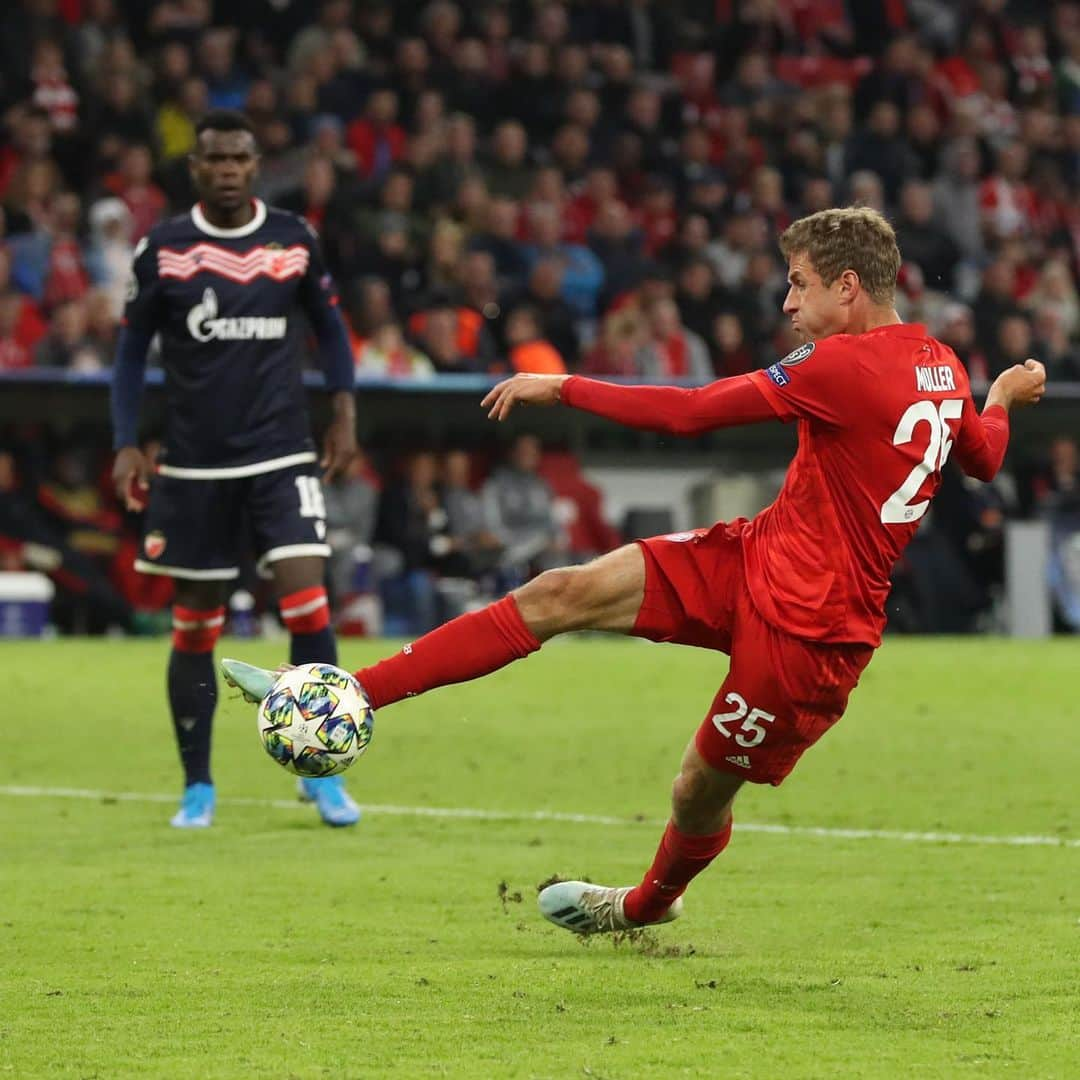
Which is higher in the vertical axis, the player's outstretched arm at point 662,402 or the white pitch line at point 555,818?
the player's outstretched arm at point 662,402

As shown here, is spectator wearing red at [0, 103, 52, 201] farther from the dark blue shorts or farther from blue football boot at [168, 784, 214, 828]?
blue football boot at [168, 784, 214, 828]

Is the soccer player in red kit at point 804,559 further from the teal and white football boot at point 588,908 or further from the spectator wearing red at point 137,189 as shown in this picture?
the spectator wearing red at point 137,189

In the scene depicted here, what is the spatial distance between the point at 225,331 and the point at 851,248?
3392mm

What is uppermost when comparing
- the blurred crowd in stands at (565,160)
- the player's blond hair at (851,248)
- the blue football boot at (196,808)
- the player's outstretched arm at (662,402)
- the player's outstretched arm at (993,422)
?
the player's blond hair at (851,248)

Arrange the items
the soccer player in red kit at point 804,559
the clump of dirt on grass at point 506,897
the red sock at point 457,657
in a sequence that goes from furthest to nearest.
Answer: the clump of dirt on grass at point 506,897, the red sock at point 457,657, the soccer player in red kit at point 804,559

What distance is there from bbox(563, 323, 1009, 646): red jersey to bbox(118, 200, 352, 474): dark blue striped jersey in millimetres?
3101

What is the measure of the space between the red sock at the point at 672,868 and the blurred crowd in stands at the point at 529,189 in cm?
1063

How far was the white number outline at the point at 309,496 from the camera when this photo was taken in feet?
26.8

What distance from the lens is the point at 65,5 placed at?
19719 millimetres

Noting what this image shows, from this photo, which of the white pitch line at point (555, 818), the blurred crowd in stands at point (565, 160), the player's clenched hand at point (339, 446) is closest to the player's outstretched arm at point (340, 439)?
the player's clenched hand at point (339, 446)

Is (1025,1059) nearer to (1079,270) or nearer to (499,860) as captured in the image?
(499,860)

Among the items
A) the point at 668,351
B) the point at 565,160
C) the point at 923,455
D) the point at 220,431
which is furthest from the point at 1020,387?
the point at 565,160

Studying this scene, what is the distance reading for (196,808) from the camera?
820 cm

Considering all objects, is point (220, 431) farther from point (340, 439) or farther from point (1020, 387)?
point (1020, 387)
